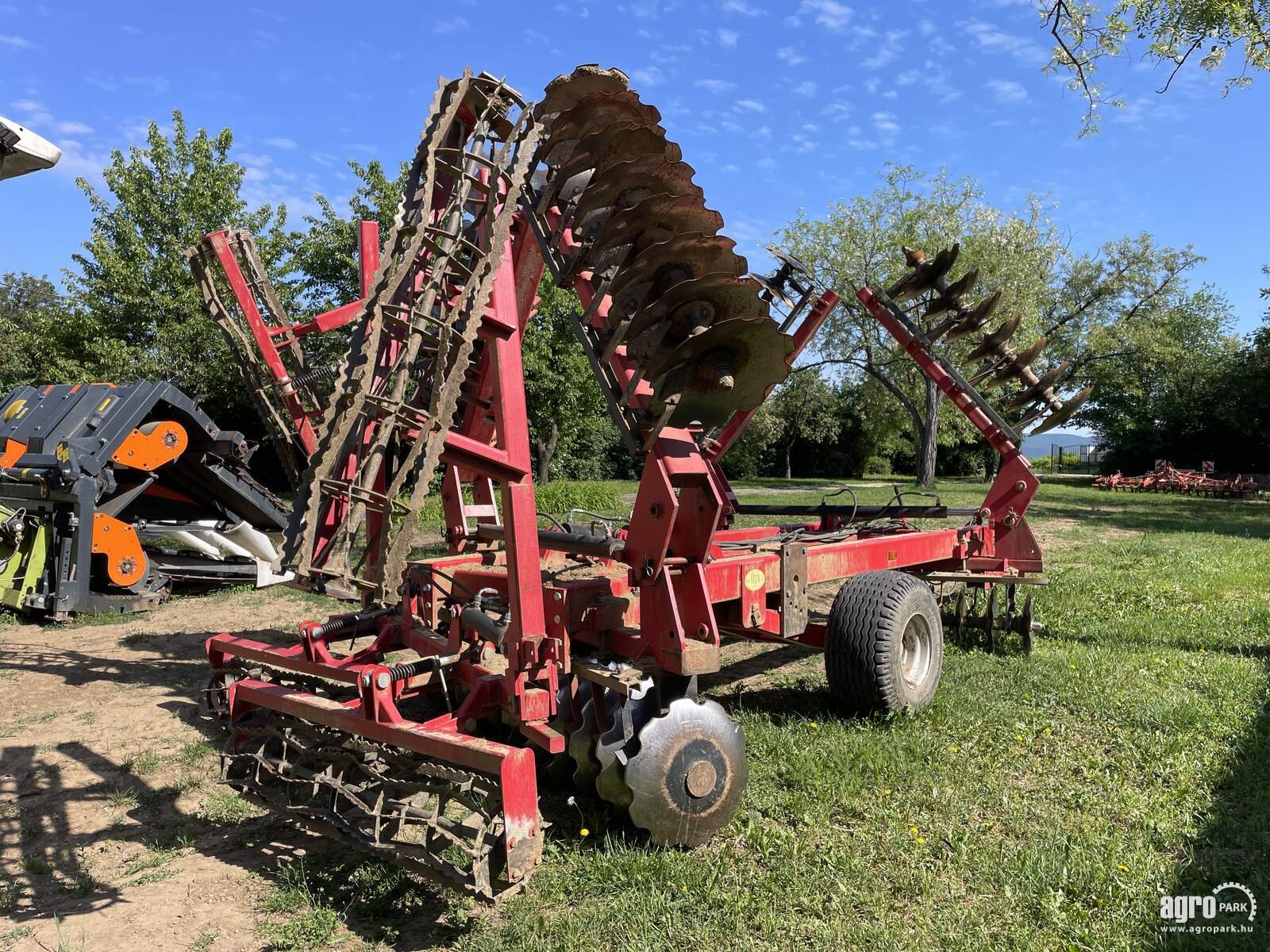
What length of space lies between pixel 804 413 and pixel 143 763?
3892 cm

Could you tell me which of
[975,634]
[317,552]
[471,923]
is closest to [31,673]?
[317,552]

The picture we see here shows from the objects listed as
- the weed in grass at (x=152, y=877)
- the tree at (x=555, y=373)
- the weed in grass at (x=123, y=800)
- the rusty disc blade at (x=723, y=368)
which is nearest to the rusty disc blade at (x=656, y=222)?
the rusty disc blade at (x=723, y=368)

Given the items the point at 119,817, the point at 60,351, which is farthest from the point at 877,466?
the point at 119,817

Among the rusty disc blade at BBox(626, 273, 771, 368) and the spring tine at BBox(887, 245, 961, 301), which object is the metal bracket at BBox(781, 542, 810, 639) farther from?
the spring tine at BBox(887, 245, 961, 301)

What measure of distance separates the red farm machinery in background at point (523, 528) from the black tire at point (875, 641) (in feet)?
1.44

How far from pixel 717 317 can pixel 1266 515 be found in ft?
72.7

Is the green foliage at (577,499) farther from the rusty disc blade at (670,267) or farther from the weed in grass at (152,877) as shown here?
the rusty disc blade at (670,267)

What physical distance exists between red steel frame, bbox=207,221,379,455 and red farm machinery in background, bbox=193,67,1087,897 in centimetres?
120

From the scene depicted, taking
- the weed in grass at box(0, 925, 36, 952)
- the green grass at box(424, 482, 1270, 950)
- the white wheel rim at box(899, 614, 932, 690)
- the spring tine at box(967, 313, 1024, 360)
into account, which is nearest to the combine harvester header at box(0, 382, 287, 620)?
the weed in grass at box(0, 925, 36, 952)

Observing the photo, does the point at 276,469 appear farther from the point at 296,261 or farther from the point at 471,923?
the point at 471,923

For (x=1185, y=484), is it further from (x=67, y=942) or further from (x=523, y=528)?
(x=67, y=942)

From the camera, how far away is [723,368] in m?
3.38

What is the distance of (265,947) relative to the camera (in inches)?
117

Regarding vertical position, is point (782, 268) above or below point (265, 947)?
above
